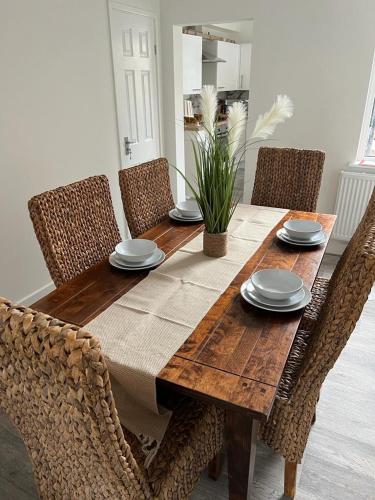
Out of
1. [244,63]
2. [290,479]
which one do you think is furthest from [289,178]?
[244,63]

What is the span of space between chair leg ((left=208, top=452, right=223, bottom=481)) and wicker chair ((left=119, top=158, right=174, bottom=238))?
114cm

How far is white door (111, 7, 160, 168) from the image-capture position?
10.2 feet

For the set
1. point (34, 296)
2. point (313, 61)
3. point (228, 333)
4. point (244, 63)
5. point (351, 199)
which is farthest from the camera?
point (244, 63)

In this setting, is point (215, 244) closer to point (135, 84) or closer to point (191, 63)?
point (135, 84)

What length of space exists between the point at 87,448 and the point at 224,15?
3479 millimetres

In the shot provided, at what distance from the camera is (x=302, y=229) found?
182cm

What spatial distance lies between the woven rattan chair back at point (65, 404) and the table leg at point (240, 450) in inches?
10.0

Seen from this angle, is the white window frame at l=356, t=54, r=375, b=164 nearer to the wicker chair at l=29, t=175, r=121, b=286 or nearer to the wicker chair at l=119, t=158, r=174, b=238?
the wicker chair at l=119, t=158, r=174, b=238

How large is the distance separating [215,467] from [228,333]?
27.2 inches

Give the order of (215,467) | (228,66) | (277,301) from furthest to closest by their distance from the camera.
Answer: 1. (228,66)
2. (215,467)
3. (277,301)

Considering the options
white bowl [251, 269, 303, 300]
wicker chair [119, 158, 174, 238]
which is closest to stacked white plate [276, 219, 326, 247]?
white bowl [251, 269, 303, 300]

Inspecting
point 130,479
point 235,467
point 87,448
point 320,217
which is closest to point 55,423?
point 87,448

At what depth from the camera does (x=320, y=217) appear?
6.93ft

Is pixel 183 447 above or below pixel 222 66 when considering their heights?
below
